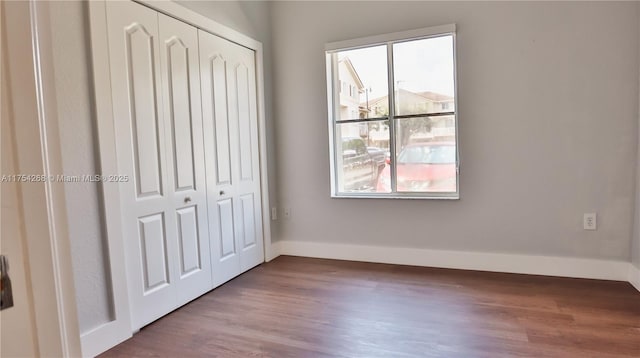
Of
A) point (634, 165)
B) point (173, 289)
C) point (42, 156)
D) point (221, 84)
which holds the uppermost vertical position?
point (221, 84)

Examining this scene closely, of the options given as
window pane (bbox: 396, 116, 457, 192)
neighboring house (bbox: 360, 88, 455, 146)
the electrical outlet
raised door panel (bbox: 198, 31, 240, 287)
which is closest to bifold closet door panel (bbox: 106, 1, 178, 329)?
raised door panel (bbox: 198, 31, 240, 287)

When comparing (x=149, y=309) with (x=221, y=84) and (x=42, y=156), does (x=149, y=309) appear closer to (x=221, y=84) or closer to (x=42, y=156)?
(x=221, y=84)

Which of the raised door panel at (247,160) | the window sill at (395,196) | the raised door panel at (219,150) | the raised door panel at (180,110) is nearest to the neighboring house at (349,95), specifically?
the window sill at (395,196)

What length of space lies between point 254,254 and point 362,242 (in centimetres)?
103

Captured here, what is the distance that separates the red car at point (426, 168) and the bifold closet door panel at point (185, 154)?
5.60 feet

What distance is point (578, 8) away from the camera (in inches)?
107

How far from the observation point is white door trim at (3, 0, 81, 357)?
57 cm

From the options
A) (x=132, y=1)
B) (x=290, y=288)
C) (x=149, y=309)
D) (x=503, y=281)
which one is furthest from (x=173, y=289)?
(x=503, y=281)

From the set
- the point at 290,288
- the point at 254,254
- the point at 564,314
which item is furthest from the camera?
the point at 254,254

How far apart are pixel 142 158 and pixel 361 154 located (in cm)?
198

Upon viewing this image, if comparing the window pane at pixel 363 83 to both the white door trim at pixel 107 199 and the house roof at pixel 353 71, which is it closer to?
the house roof at pixel 353 71

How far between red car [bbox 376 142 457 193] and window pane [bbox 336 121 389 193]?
141 mm

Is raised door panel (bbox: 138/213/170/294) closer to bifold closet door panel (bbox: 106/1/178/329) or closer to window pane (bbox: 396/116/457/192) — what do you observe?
bifold closet door panel (bbox: 106/1/178/329)

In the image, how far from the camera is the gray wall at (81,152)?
1.86 metres
